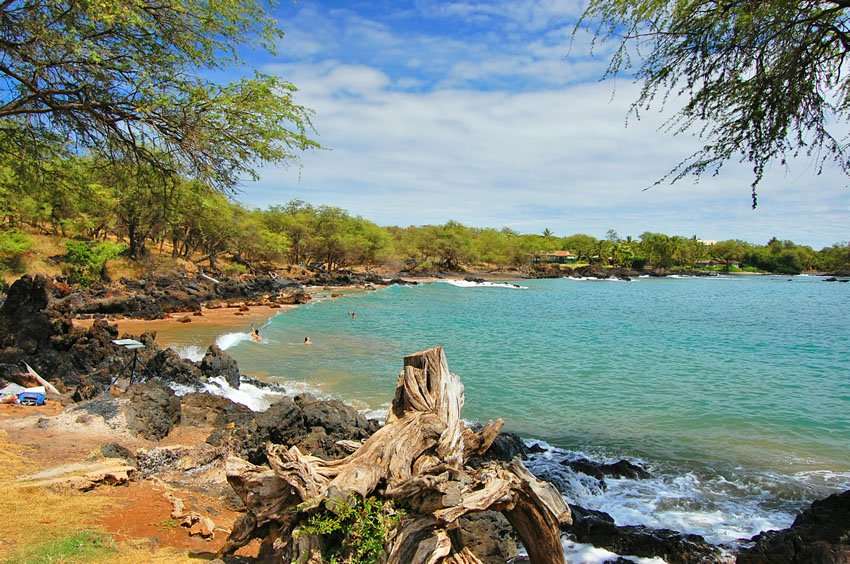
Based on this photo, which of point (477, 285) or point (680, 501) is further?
point (477, 285)

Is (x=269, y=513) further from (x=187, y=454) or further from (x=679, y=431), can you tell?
(x=679, y=431)

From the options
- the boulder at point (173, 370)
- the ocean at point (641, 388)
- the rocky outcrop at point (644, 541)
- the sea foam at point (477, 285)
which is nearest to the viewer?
the rocky outcrop at point (644, 541)

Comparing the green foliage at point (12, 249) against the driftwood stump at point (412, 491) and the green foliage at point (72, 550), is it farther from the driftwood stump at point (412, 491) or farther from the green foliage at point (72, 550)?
the driftwood stump at point (412, 491)

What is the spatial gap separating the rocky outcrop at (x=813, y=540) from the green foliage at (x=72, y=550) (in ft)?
20.5

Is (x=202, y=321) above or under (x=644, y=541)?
above

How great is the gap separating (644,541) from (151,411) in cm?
855

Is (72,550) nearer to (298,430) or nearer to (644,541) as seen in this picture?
(298,430)

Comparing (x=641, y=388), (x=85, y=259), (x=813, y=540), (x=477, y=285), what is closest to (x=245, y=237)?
(x=85, y=259)

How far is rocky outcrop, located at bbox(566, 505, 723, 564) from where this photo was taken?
21.3 feet

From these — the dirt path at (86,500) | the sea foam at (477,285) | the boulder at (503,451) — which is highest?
the sea foam at (477,285)

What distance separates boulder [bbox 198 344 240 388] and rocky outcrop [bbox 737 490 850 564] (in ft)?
40.2

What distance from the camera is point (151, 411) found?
955cm

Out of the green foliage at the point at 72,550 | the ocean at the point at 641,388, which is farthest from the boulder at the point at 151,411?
the ocean at the point at 641,388

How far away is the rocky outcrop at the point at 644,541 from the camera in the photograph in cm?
650
